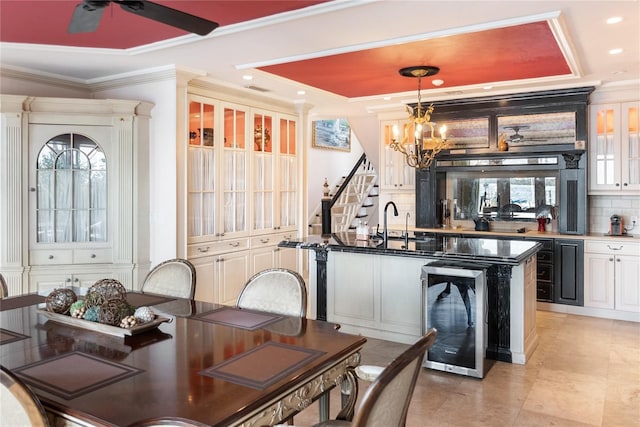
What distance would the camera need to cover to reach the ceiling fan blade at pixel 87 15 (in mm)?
2342

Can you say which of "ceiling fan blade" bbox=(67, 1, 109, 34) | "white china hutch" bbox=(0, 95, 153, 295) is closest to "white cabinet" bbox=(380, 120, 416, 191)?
"white china hutch" bbox=(0, 95, 153, 295)

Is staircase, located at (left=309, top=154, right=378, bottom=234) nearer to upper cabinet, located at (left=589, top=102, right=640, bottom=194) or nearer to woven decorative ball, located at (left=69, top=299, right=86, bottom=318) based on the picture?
upper cabinet, located at (left=589, top=102, right=640, bottom=194)

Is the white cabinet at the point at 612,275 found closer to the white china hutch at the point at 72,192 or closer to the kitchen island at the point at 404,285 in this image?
the kitchen island at the point at 404,285

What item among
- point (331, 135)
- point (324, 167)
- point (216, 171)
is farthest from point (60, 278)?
point (331, 135)

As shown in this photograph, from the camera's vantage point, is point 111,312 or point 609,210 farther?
point 609,210

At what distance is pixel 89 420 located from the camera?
144cm

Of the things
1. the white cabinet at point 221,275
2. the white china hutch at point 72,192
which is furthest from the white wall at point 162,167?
the white cabinet at point 221,275

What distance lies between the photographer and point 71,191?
495 centimetres

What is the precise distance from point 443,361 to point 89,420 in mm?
2969

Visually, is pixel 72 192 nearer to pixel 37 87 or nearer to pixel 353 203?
pixel 37 87

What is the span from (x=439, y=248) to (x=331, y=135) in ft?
23.2

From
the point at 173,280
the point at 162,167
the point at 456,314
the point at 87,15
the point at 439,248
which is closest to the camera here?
the point at 87,15

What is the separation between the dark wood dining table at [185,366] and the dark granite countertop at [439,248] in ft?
6.05

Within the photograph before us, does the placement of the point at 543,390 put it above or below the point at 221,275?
below
